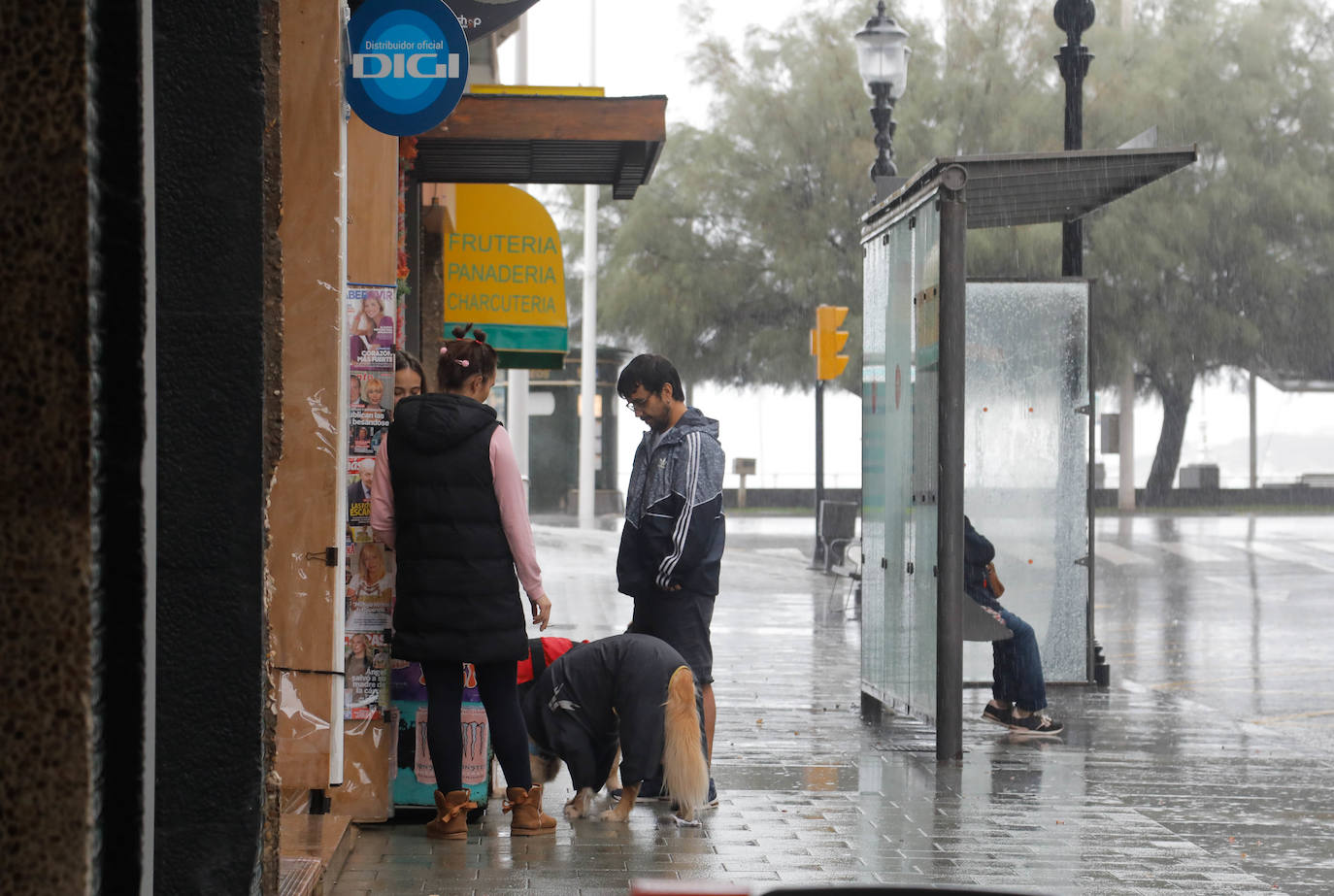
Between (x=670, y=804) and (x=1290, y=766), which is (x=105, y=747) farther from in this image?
(x=1290, y=766)

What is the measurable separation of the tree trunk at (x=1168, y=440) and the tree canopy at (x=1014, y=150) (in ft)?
4.62

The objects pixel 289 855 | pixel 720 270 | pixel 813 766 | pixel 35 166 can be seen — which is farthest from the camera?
pixel 720 270

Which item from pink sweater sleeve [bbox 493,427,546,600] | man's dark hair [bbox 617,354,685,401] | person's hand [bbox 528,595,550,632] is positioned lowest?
person's hand [bbox 528,595,550,632]

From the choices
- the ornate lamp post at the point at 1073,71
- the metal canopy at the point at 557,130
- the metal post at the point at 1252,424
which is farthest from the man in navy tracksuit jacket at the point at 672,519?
the metal post at the point at 1252,424

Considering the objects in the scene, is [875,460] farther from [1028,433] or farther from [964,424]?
[1028,433]

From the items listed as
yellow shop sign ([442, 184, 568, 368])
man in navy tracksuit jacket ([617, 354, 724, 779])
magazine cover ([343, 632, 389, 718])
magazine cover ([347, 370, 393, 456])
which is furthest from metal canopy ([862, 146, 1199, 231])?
yellow shop sign ([442, 184, 568, 368])

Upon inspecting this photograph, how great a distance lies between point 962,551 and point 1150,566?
1450 centimetres

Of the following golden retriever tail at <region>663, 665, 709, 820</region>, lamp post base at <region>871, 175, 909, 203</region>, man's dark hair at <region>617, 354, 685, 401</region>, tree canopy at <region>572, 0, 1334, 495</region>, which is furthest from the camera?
tree canopy at <region>572, 0, 1334, 495</region>

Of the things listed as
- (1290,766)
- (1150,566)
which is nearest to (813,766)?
(1290,766)

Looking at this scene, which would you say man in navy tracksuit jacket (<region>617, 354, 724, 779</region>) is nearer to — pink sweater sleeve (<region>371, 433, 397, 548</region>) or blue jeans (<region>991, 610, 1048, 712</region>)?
pink sweater sleeve (<region>371, 433, 397, 548</region>)

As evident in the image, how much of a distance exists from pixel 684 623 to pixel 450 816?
134 cm

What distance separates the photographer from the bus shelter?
8.32 metres

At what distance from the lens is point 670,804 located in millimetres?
6988

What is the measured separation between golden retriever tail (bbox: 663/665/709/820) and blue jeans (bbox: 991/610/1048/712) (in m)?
3.14
